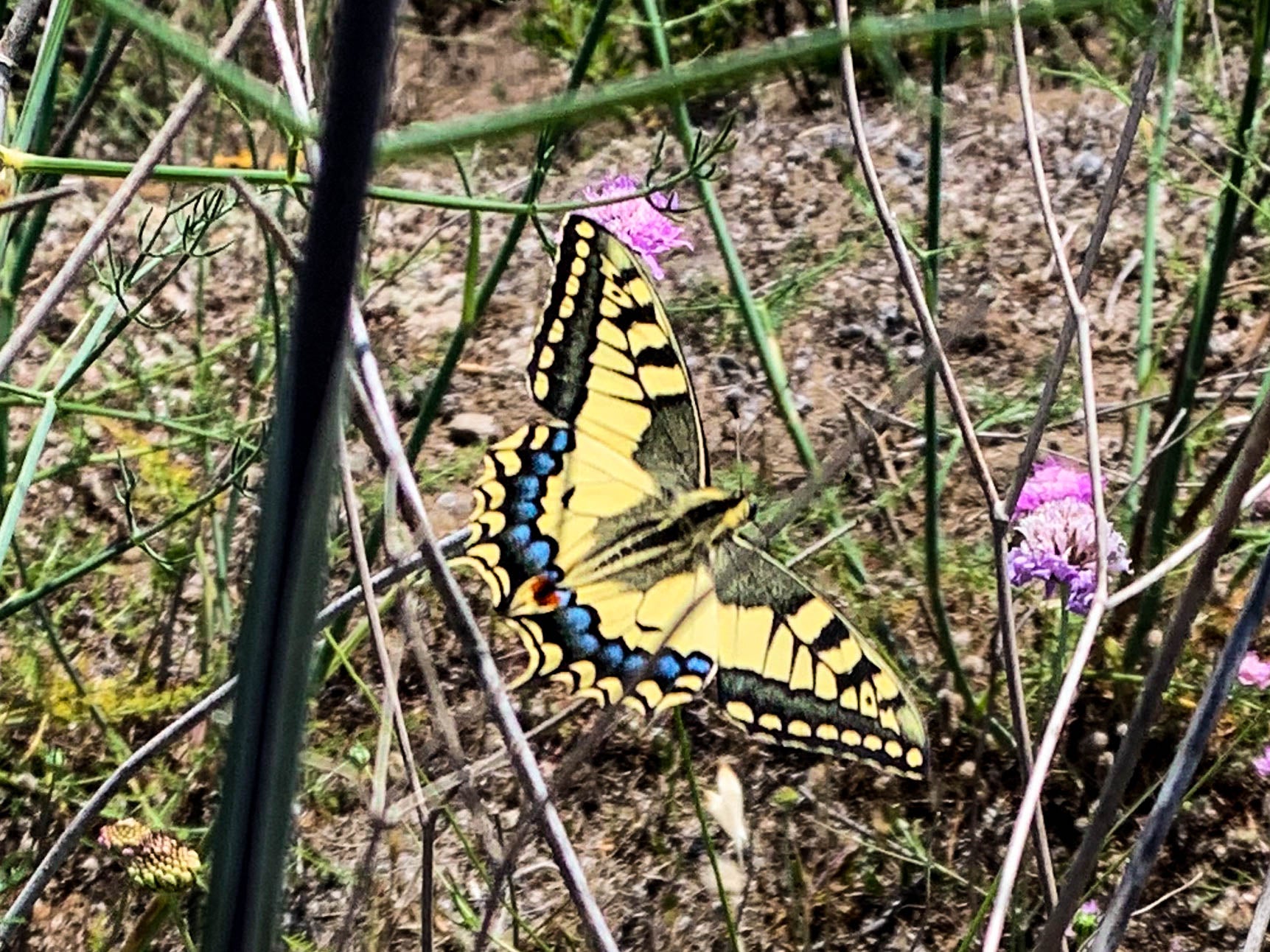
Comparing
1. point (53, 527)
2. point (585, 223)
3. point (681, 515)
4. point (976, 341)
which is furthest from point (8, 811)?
point (976, 341)

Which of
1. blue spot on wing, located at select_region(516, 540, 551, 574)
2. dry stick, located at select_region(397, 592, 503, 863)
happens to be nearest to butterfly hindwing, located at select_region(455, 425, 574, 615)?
blue spot on wing, located at select_region(516, 540, 551, 574)

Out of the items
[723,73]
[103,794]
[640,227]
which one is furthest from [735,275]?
[723,73]

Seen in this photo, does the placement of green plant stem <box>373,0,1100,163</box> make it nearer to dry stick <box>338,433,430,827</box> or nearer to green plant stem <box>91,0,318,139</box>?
green plant stem <box>91,0,318,139</box>

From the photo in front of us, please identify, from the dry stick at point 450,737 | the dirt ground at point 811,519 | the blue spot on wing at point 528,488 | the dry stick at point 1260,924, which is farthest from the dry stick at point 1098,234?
the blue spot on wing at point 528,488

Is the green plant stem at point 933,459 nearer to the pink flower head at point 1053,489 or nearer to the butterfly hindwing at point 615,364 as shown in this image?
the pink flower head at point 1053,489

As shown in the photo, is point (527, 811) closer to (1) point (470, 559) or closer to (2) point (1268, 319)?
(1) point (470, 559)

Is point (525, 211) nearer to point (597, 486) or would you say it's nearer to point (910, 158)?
point (597, 486)
